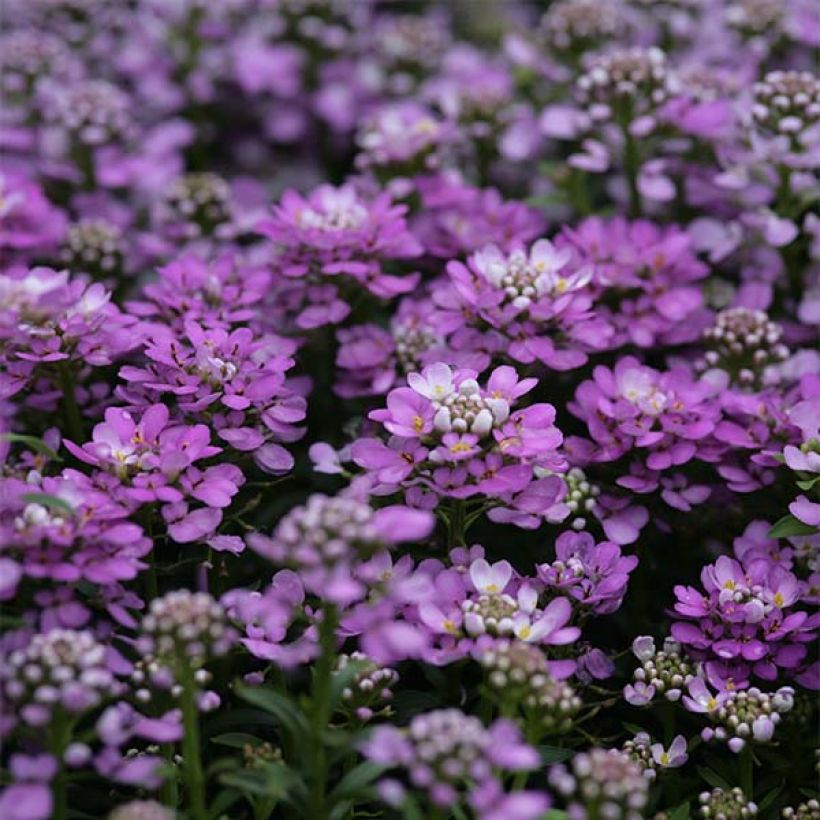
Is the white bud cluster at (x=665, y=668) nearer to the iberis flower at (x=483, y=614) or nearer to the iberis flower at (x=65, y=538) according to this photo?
the iberis flower at (x=483, y=614)

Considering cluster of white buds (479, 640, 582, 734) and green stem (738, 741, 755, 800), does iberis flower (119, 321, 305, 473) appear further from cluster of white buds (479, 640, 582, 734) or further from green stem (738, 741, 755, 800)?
green stem (738, 741, 755, 800)

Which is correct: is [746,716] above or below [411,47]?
below

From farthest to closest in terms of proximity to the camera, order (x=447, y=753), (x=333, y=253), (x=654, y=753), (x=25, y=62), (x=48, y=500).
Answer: (x=25, y=62) < (x=333, y=253) < (x=654, y=753) < (x=48, y=500) < (x=447, y=753)

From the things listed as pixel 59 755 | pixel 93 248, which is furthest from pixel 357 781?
A: pixel 93 248

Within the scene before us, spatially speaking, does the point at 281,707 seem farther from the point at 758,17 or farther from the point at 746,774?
the point at 758,17

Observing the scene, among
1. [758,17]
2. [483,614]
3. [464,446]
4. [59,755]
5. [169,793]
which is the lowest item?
[169,793]

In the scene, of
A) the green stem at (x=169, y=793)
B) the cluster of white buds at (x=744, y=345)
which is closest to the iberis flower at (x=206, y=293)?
the green stem at (x=169, y=793)
